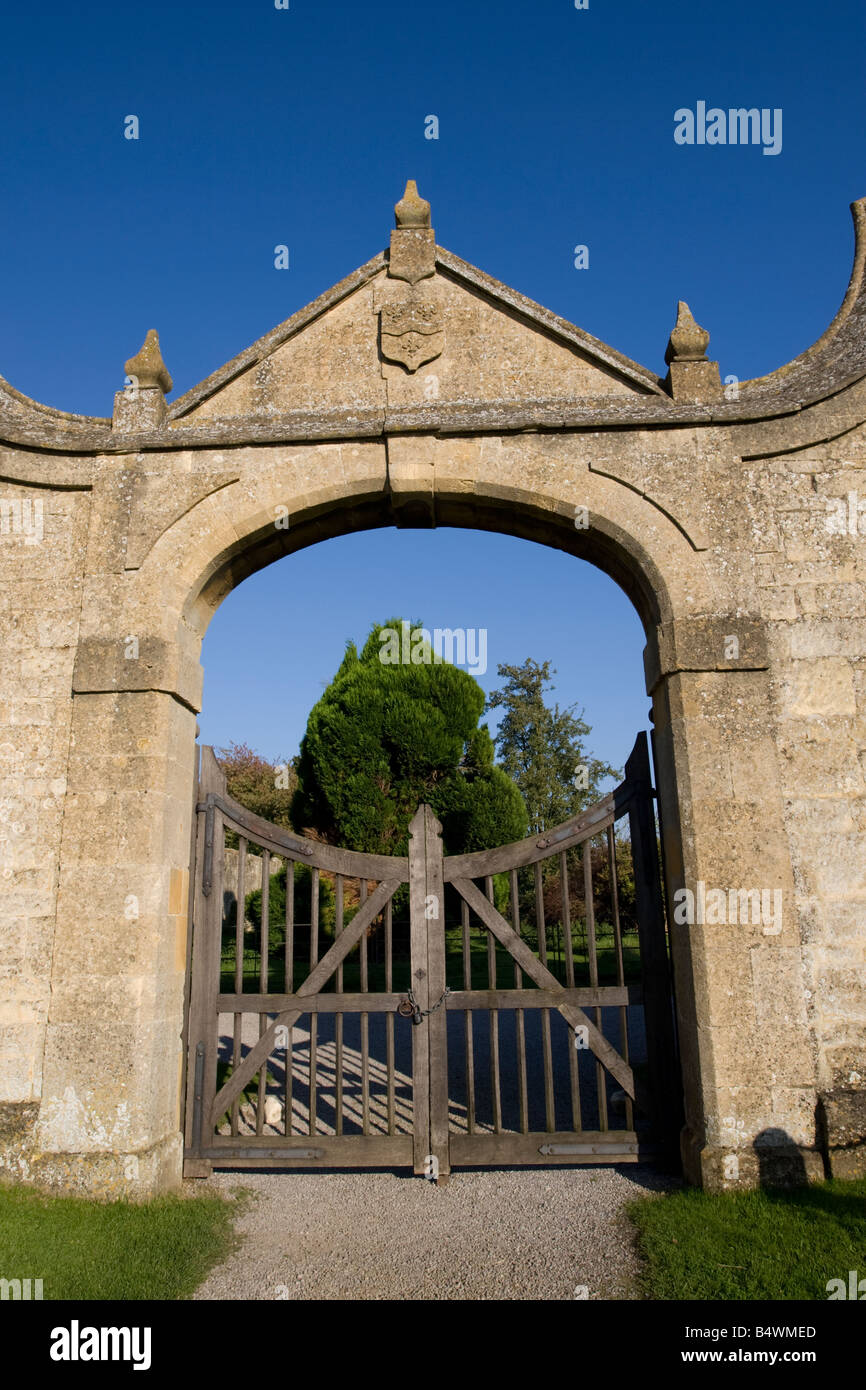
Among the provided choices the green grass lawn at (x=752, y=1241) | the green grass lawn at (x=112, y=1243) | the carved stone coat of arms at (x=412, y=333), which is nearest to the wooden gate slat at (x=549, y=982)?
the green grass lawn at (x=752, y=1241)

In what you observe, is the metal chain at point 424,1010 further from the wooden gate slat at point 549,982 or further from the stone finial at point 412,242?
the stone finial at point 412,242

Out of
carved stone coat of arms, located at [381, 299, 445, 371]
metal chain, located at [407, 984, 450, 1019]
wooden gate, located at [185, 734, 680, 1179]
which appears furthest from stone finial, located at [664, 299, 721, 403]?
metal chain, located at [407, 984, 450, 1019]

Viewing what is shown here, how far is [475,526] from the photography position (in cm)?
579

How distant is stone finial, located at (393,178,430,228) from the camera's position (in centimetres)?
582

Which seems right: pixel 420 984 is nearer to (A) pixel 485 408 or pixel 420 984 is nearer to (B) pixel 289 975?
(B) pixel 289 975

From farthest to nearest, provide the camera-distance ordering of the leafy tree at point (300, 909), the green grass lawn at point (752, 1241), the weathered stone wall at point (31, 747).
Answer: the leafy tree at point (300, 909) < the weathered stone wall at point (31, 747) < the green grass lawn at point (752, 1241)

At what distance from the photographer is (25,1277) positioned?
345 cm

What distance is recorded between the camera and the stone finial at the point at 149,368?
18.1 feet

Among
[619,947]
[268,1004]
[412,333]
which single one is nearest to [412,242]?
[412,333]

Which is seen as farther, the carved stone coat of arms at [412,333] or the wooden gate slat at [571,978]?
the carved stone coat of arms at [412,333]

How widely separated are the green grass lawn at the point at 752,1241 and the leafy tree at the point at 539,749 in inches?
961

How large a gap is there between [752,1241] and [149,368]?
5.99m
